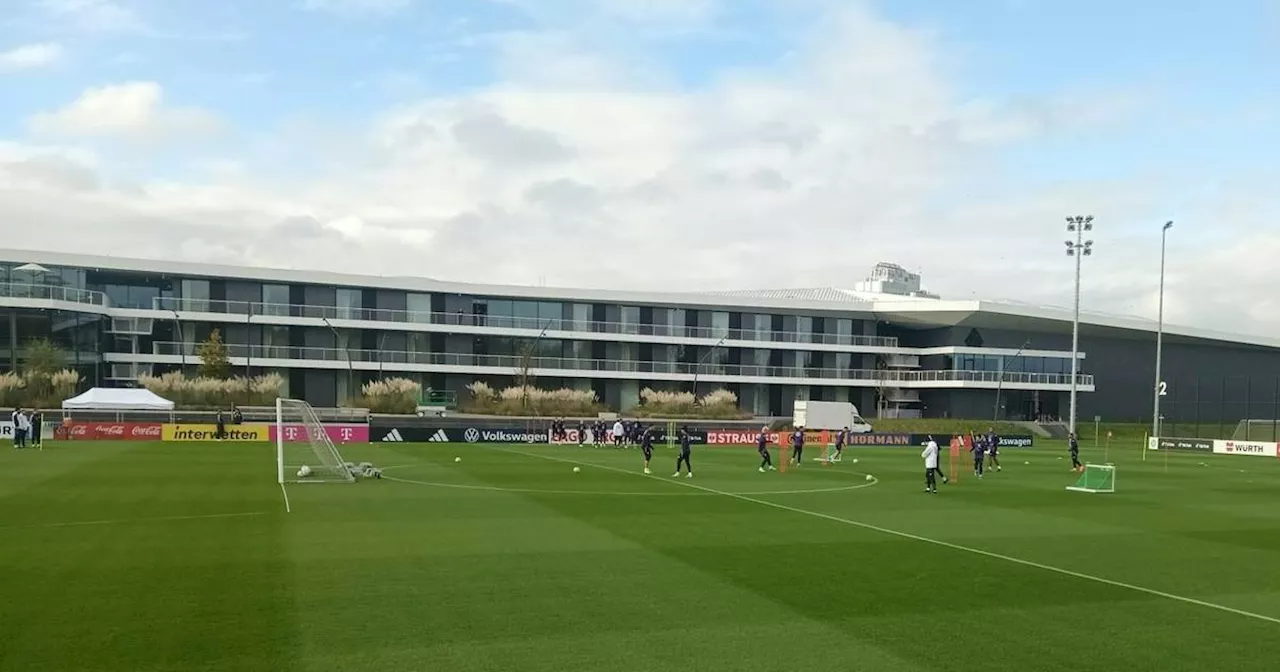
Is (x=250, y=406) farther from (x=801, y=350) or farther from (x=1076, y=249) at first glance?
(x=1076, y=249)

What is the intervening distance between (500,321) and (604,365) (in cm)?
1011

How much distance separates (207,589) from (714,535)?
32.3 feet

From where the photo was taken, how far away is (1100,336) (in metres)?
98.4

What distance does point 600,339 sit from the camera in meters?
88.4

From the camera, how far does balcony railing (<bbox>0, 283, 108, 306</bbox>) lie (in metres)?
65.6

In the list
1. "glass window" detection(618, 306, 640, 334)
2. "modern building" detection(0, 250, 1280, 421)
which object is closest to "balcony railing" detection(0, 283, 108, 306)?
"modern building" detection(0, 250, 1280, 421)

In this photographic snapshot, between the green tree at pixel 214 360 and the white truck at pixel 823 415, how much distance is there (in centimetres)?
4201

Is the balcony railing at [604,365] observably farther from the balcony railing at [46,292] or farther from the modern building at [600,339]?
the balcony railing at [46,292]

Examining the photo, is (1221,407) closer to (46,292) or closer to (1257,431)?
(1257,431)

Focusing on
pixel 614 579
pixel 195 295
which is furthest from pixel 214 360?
pixel 614 579

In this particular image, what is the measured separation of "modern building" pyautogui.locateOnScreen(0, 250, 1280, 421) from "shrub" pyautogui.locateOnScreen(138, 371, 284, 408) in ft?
21.6

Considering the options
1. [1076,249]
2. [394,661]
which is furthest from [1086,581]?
[1076,249]

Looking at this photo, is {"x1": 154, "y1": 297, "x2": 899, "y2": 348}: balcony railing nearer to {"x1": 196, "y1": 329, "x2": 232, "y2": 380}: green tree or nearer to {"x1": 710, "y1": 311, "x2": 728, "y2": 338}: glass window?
{"x1": 710, "y1": 311, "x2": 728, "y2": 338}: glass window

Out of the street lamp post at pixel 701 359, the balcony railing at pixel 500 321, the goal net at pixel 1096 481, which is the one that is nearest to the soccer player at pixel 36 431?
the balcony railing at pixel 500 321
